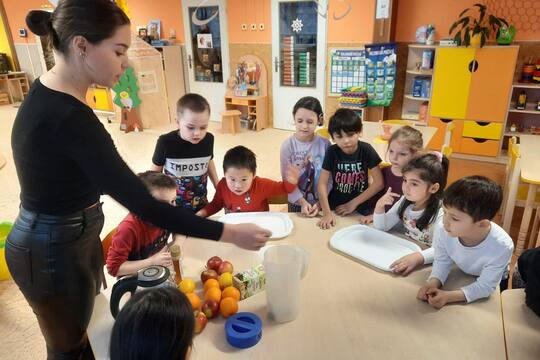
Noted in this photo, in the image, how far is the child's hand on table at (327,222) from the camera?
160 centimetres

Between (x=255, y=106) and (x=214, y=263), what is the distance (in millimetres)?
5040

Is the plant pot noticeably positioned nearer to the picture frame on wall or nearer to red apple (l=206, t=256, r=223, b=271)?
red apple (l=206, t=256, r=223, b=271)

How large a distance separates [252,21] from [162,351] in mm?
5954

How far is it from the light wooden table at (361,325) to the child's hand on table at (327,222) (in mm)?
301

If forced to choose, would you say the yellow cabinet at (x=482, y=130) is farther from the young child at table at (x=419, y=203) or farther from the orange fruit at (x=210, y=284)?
the orange fruit at (x=210, y=284)

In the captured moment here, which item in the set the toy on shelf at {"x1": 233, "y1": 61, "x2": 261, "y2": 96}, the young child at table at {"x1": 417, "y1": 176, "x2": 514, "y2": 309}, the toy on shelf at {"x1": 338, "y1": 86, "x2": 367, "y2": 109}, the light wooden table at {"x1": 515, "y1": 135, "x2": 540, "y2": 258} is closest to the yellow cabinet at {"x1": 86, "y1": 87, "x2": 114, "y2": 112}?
the toy on shelf at {"x1": 233, "y1": 61, "x2": 261, "y2": 96}

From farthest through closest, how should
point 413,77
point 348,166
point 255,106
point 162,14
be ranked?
point 162,14 < point 255,106 < point 413,77 < point 348,166

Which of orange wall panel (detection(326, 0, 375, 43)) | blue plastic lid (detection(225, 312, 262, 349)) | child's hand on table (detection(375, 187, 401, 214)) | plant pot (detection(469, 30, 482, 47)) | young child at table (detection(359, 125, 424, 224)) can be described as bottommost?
blue plastic lid (detection(225, 312, 262, 349))

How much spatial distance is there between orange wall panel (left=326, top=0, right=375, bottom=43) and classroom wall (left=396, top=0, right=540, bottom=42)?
0.38 meters

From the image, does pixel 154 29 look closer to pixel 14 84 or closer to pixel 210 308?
pixel 14 84

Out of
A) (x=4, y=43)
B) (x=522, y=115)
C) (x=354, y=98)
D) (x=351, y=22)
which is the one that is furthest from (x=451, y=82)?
(x=4, y=43)

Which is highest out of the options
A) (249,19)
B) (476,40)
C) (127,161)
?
(249,19)

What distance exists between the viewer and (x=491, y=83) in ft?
14.3

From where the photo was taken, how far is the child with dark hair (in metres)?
0.66
